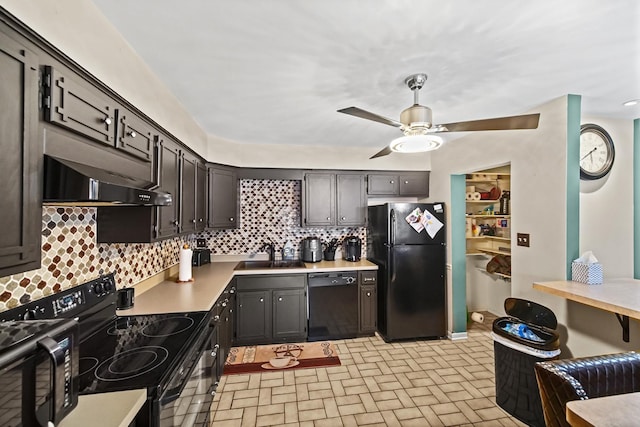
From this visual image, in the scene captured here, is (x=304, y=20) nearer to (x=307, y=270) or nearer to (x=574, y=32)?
(x=574, y=32)

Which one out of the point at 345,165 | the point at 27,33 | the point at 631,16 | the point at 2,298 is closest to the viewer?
the point at 27,33

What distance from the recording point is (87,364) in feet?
4.32

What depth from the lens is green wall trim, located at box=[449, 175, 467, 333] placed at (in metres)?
3.62

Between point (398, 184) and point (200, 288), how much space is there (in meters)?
2.89

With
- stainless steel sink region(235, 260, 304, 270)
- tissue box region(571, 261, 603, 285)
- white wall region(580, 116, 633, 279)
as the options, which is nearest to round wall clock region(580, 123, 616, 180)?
white wall region(580, 116, 633, 279)

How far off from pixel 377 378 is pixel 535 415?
3.99ft

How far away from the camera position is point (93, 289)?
174 cm

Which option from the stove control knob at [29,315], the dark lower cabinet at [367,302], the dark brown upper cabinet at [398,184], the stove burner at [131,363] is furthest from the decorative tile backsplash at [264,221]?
the stove control knob at [29,315]

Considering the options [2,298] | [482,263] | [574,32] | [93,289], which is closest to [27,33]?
[2,298]

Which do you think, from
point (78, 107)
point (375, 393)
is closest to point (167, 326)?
point (78, 107)

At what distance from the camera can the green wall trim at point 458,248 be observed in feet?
11.9

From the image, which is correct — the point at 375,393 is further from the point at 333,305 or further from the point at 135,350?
the point at 135,350

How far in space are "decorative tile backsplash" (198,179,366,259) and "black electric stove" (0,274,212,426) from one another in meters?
2.02

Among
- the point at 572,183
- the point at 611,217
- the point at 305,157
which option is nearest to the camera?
the point at 572,183
